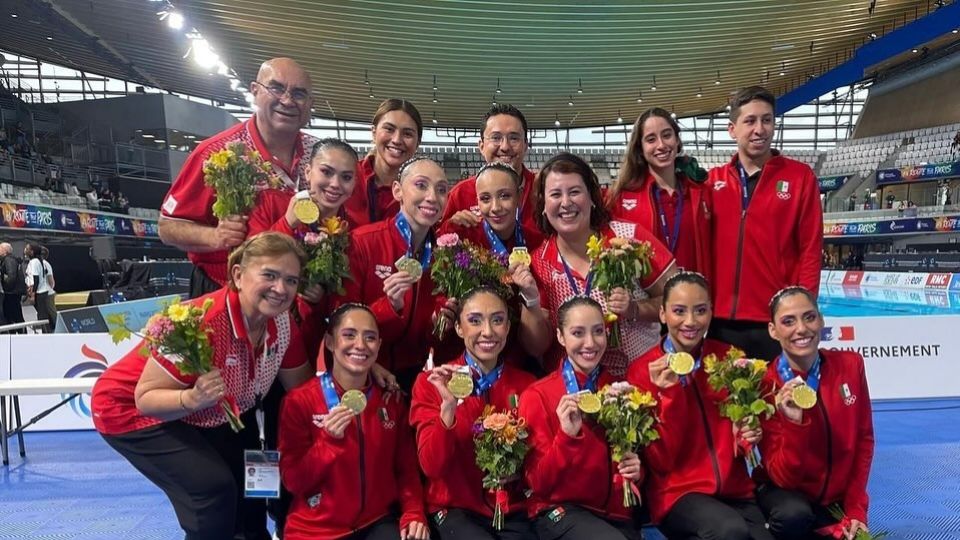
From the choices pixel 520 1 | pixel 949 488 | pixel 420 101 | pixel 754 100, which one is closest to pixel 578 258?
pixel 754 100

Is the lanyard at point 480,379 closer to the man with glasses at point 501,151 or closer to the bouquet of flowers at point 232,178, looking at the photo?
the man with glasses at point 501,151

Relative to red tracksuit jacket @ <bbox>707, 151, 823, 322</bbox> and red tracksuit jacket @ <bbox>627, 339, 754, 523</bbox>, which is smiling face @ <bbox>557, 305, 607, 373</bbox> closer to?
red tracksuit jacket @ <bbox>627, 339, 754, 523</bbox>

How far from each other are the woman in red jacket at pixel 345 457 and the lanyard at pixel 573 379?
3.09ft

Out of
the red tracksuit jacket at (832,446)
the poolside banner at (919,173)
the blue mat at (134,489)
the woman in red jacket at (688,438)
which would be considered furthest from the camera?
the poolside banner at (919,173)

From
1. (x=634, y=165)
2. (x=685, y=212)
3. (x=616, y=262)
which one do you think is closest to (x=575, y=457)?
(x=616, y=262)

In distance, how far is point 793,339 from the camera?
325cm

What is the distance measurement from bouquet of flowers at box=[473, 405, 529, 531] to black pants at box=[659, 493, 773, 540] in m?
0.89

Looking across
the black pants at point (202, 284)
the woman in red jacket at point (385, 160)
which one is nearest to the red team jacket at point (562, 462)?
the woman in red jacket at point (385, 160)

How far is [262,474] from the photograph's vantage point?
3.04 m

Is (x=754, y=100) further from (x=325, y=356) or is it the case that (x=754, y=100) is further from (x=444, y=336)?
(x=325, y=356)

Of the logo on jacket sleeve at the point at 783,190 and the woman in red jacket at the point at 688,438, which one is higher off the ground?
the logo on jacket sleeve at the point at 783,190

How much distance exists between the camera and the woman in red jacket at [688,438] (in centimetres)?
314

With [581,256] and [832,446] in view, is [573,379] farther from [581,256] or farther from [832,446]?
[832,446]

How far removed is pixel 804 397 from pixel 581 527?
49.1 inches
